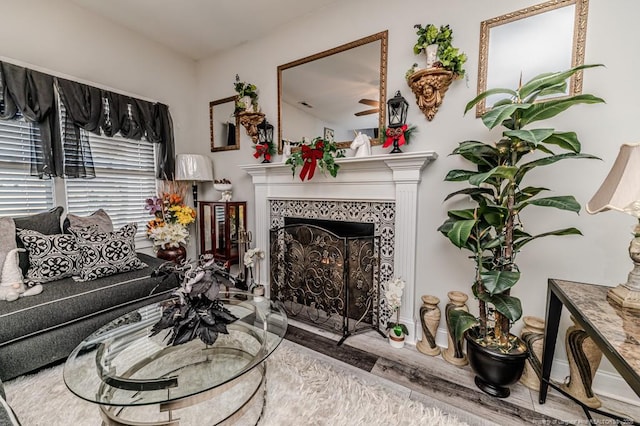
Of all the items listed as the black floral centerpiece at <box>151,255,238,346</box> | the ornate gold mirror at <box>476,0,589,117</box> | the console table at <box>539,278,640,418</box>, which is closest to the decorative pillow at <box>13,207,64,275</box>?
the black floral centerpiece at <box>151,255,238,346</box>

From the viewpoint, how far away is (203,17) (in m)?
2.58

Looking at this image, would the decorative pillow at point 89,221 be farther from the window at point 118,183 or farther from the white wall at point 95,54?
the white wall at point 95,54

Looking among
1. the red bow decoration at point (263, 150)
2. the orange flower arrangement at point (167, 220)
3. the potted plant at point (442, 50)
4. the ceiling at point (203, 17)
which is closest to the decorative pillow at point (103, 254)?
the orange flower arrangement at point (167, 220)

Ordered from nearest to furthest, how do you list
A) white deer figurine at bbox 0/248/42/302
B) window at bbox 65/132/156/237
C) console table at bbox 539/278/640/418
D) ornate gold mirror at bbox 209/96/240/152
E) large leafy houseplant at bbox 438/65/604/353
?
1. console table at bbox 539/278/640/418
2. large leafy houseplant at bbox 438/65/604/353
3. white deer figurine at bbox 0/248/42/302
4. window at bbox 65/132/156/237
5. ornate gold mirror at bbox 209/96/240/152

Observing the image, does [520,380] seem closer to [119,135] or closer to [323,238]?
[323,238]

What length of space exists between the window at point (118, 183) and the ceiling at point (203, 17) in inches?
46.3

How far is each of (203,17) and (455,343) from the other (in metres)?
3.59

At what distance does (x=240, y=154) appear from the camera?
3.19 metres

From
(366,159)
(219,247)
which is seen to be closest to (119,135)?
(219,247)

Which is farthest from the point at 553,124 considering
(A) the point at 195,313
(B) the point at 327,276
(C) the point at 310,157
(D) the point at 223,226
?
(D) the point at 223,226

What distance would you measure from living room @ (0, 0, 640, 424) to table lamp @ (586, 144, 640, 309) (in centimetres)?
52

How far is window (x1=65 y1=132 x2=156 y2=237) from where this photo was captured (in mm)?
2607

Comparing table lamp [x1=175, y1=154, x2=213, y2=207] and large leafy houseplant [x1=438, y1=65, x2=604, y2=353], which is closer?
large leafy houseplant [x1=438, y1=65, x2=604, y2=353]

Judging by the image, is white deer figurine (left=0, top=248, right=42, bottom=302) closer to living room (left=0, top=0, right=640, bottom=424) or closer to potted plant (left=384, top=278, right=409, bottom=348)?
living room (left=0, top=0, right=640, bottom=424)
